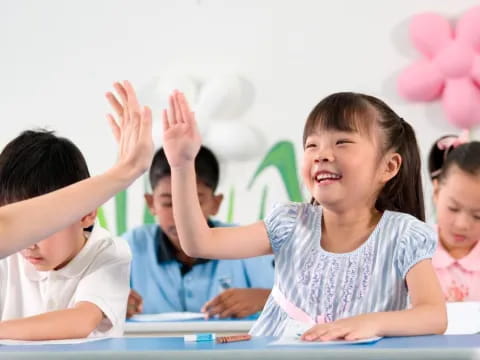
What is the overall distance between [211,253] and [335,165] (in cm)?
31

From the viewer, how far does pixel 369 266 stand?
185 centimetres

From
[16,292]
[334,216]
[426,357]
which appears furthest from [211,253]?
[426,357]

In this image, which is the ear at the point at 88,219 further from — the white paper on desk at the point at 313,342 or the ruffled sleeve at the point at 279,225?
the white paper on desk at the point at 313,342

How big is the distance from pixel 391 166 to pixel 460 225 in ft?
4.45

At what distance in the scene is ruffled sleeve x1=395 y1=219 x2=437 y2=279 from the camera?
1770 mm

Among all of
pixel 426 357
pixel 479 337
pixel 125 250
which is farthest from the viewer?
pixel 125 250

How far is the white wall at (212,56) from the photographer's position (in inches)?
199

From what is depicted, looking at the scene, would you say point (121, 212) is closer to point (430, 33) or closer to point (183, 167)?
point (430, 33)

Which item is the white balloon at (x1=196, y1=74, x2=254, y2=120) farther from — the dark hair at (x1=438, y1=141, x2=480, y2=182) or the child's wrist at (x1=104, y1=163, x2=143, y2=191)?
the child's wrist at (x1=104, y1=163, x2=143, y2=191)

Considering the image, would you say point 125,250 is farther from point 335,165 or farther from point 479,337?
point 479,337

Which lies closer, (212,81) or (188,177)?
(188,177)

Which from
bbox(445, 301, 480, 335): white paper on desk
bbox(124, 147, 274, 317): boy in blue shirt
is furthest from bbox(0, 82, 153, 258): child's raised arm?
bbox(124, 147, 274, 317): boy in blue shirt

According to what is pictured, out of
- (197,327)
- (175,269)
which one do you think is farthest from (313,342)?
(175,269)

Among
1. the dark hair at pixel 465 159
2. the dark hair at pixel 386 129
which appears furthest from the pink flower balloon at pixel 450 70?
the dark hair at pixel 386 129
